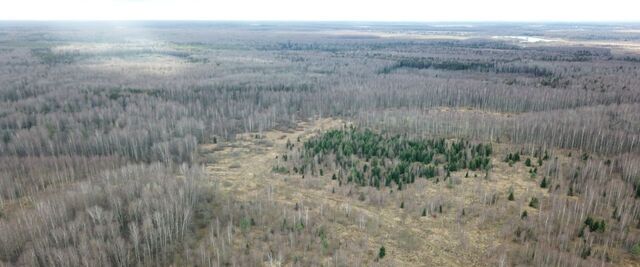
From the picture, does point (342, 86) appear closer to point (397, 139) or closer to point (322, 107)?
point (322, 107)

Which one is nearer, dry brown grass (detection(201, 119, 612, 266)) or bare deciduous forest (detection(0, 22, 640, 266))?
bare deciduous forest (detection(0, 22, 640, 266))

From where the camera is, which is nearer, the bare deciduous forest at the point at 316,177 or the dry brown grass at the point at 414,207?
the bare deciduous forest at the point at 316,177

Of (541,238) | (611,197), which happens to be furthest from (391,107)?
(541,238)

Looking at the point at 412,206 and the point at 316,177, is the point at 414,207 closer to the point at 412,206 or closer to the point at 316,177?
the point at 412,206
